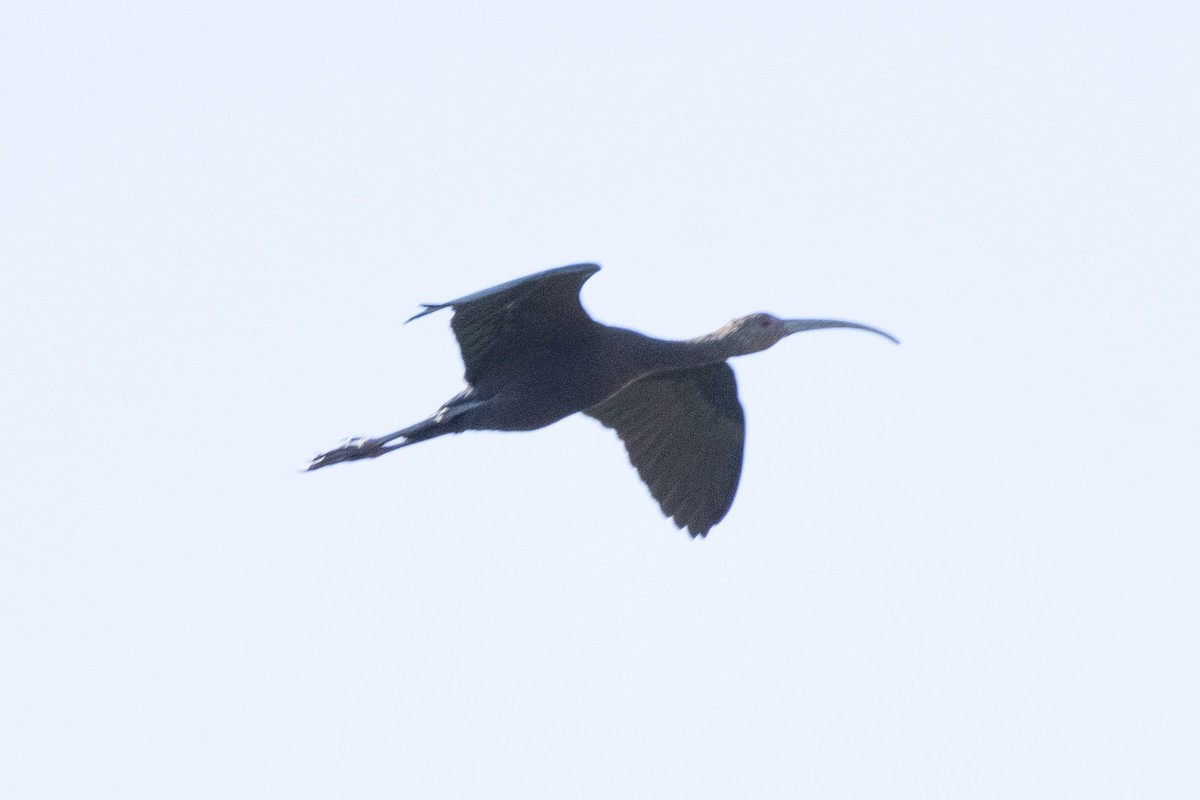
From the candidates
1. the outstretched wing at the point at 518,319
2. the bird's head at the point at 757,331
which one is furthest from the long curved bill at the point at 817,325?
the outstretched wing at the point at 518,319

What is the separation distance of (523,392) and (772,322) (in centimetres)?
259

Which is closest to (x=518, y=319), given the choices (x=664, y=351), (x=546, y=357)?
(x=546, y=357)

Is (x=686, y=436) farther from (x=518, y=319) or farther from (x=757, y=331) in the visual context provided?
(x=518, y=319)

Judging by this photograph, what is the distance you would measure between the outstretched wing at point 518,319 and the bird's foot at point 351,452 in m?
0.89

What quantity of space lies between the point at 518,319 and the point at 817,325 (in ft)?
10.4

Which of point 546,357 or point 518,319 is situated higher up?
point 518,319

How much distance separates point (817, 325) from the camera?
680 inches

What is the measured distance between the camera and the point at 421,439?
15461 millimetres

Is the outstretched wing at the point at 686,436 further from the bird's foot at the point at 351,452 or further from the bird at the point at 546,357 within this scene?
the bird's foot at the point at 351,452

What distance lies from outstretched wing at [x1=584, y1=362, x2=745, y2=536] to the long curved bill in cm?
62

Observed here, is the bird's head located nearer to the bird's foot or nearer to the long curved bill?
the long curved bill

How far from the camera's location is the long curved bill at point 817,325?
55.9ft

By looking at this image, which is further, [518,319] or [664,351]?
[664,351]

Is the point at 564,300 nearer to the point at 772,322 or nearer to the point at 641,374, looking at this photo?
the point at 641,374
